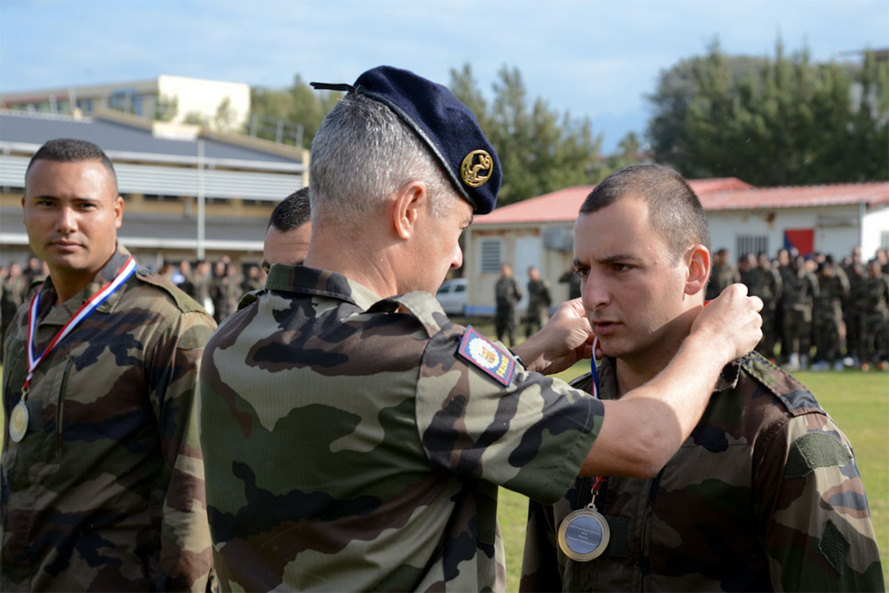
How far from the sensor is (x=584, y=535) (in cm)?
270

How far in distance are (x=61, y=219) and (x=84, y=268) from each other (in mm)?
215

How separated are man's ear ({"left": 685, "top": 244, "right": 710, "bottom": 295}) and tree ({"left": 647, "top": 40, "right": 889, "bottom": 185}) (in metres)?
43.7

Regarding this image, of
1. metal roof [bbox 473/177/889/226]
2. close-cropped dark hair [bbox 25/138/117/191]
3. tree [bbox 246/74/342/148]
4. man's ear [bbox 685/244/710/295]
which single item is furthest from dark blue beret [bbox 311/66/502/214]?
tree [bbox 246/74/342/148]

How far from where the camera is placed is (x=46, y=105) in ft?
276

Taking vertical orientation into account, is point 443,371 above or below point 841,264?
above

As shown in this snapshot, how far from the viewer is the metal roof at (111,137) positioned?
49525 mm

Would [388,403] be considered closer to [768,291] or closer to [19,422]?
[19,422]

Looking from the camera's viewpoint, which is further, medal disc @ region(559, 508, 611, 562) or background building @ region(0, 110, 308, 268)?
background building @ region(0, 110, 308, 268)

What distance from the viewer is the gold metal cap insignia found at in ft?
7.31

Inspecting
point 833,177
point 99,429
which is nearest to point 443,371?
point 99,429

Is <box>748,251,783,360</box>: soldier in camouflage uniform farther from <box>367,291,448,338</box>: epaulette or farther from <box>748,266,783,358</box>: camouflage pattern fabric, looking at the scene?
<box>367,291,448,338</box>: epaulette

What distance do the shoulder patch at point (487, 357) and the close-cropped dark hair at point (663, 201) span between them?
909mm

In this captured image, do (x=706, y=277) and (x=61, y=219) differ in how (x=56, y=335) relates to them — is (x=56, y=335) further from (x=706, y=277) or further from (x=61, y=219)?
(x=706, y=277)

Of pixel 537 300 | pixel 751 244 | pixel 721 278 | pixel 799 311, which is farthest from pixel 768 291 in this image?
pixel 751 244
